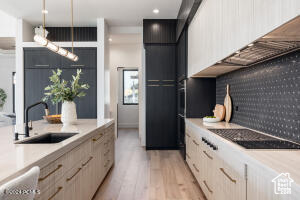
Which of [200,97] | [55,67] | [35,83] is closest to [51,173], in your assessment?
[200,97]

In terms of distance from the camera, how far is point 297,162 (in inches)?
46.2

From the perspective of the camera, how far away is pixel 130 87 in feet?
30.1

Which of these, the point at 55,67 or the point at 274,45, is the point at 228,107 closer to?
the point at 274,45

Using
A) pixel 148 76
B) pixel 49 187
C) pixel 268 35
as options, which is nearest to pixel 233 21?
pixel 268 35

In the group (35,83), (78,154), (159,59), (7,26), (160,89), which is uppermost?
(7,26)

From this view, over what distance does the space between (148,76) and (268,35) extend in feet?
12.2

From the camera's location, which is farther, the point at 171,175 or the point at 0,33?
the point at 0,33

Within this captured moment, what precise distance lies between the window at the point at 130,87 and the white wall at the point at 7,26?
4453mm

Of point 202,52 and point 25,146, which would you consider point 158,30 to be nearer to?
point 202,52

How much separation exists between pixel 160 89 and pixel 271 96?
10.1 feet

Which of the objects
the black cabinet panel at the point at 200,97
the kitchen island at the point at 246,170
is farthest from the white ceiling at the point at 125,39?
the kitchen island at the point at 246,170

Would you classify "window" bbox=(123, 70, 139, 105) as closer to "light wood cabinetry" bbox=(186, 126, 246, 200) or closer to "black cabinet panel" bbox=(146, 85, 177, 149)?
"black cabinet panel" bbox=(146, 85, 177, 149)

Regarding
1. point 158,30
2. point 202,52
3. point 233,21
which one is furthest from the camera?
point 158,30

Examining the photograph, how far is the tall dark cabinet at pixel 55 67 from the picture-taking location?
5223 millimetres
